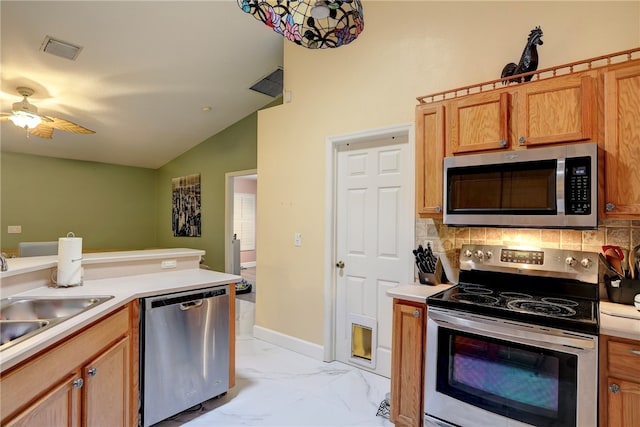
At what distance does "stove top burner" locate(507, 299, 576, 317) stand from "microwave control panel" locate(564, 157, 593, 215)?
0.47 meters

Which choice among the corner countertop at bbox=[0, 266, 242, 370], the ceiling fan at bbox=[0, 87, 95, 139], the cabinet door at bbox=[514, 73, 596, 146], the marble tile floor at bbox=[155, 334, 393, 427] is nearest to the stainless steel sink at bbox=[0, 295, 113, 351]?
the corner countertop at bbox=[0, 266, 242, 370]

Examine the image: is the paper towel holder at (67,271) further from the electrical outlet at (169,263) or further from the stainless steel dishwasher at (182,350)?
the electrical outlet at (169,263)

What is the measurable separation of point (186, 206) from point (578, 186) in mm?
6178

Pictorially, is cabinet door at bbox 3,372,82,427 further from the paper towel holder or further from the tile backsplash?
the tile backsplash

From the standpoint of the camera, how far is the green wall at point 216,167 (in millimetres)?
5582

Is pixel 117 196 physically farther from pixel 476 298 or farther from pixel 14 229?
pixel 476 298

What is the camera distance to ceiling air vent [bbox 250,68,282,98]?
446 centimetres

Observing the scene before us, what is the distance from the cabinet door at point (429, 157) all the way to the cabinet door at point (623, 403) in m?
1.13

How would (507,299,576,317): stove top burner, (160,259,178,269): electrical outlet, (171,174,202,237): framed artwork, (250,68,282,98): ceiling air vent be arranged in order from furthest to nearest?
1. (171,174,202,237): framed artwork
2. (250,68,282,98): ceiling air vent
3. (160,259,178,269): electrical outlet
4. (507,299,576,317): stove top burner

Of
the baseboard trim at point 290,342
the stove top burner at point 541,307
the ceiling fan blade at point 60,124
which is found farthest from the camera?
the ceiling fan blade at point 60,124

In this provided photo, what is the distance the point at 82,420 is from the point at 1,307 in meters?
0.70

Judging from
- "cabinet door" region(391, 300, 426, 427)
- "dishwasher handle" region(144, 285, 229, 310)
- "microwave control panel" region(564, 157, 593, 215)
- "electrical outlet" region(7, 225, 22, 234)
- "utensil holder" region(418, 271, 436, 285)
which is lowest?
"cabinet door" region(391, 300, 426, 427)

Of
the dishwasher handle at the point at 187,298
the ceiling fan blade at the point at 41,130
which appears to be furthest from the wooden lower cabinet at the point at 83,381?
the ceiling fan blade at the point at 41,130

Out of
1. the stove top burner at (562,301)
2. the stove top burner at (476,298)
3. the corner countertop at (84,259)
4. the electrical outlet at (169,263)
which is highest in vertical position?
the corner countertop at (84,259)
